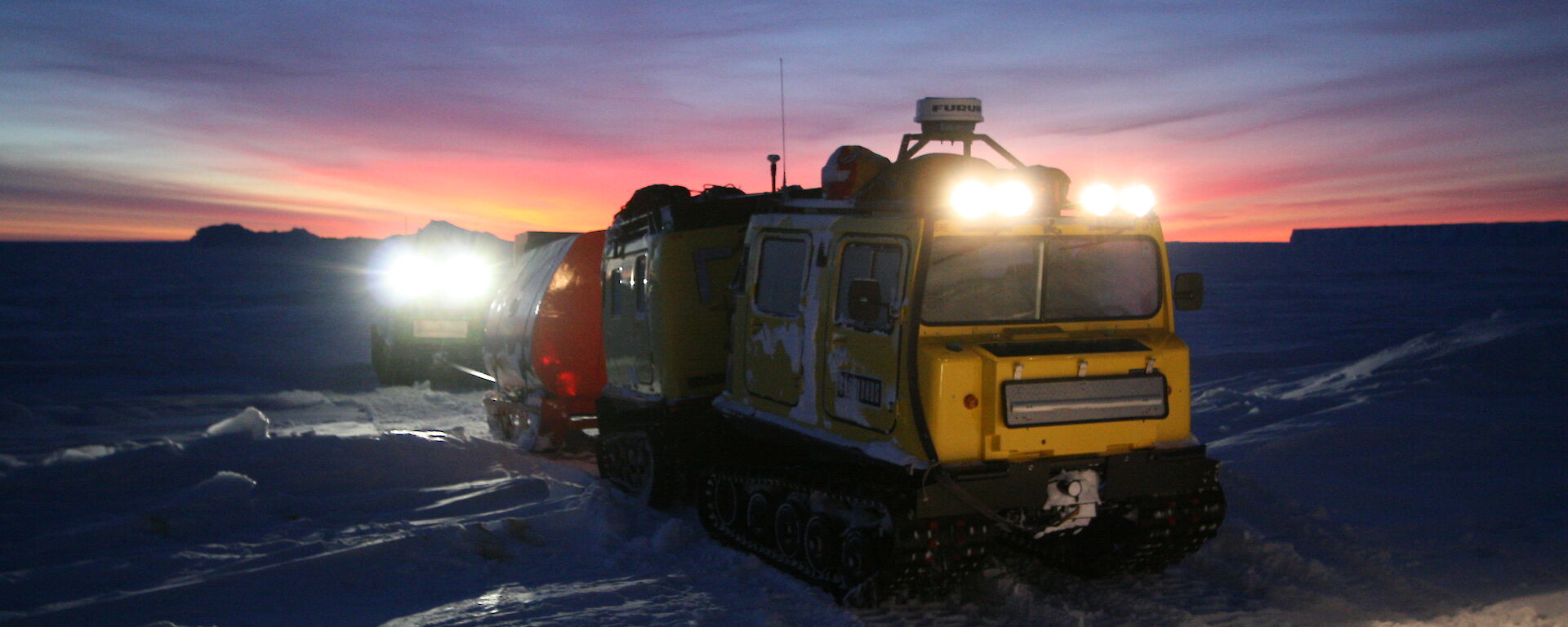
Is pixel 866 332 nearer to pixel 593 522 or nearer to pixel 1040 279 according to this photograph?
pixel 1040 279

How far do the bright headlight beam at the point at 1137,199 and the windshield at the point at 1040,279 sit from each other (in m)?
0.19

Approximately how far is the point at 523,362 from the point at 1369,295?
4998 centimetres

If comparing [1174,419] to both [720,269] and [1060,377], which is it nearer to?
[1060,377]

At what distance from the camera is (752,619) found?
5.97 m

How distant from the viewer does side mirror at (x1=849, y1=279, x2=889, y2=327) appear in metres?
5.70

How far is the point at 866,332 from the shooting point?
6145mm

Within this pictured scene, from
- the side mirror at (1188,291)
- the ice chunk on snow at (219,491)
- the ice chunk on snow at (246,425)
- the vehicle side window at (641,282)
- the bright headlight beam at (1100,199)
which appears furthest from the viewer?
the ice chunk on snow at (246,425)

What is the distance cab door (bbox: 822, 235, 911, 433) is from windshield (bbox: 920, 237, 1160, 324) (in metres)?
0.21

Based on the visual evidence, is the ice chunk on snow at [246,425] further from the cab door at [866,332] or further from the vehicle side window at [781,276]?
the cab door at [866,332]

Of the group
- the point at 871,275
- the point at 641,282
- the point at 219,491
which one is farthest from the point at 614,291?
the point at 871,275

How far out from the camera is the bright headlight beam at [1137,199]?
6.64m

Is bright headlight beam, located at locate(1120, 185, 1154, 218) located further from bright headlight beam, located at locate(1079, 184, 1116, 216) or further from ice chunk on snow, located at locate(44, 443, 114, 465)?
ice chunk on snow, located at locate(44, 443, 114, 465)

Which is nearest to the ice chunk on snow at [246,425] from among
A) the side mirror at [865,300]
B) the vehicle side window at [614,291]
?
the vehicle side window at [614,291]

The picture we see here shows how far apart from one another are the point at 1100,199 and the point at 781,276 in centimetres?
213
